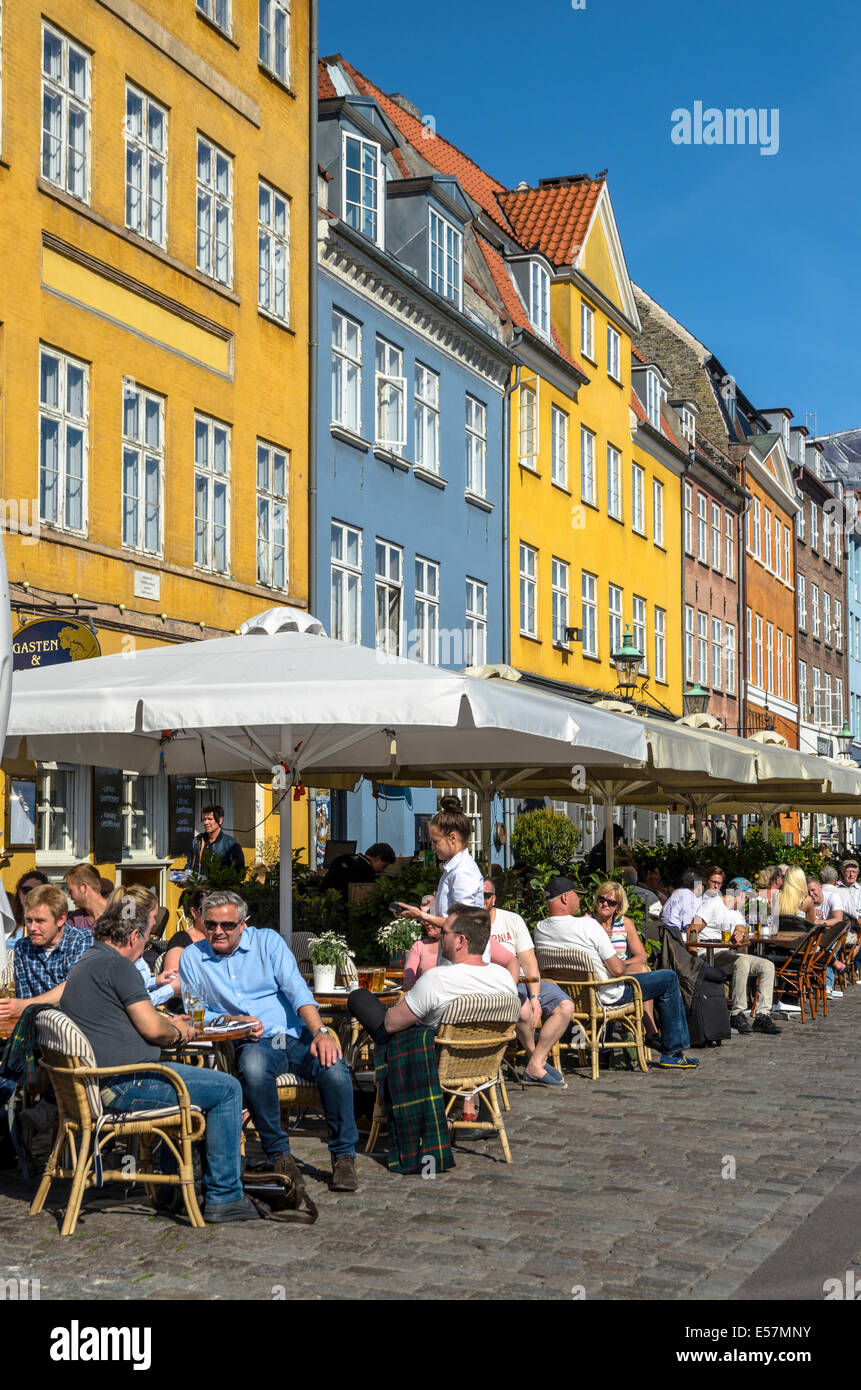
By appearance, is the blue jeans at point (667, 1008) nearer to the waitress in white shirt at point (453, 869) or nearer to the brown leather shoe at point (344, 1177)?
the waitress in white shirt at point (453, 869)

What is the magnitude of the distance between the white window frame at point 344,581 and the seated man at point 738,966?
8.05 m

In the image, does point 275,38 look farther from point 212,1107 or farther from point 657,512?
point 657,512

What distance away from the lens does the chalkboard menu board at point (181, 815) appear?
1873 cm

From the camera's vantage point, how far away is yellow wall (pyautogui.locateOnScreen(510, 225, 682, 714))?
3006cm

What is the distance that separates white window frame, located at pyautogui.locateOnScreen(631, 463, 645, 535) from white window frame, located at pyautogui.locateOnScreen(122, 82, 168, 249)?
1918 cm

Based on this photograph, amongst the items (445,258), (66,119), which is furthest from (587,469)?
(66,119)

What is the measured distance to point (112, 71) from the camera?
17.7 metres

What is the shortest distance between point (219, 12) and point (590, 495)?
15139mm

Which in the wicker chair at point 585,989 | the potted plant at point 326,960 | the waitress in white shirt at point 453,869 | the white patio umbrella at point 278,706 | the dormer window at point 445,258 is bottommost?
the wicker chair at point 585,989

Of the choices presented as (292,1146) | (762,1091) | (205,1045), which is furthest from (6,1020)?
(762,1091)

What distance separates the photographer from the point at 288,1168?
23.9ft

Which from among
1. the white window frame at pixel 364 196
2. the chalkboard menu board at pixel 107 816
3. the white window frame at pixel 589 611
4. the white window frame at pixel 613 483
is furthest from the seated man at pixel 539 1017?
the white window frame at pixel 613 483

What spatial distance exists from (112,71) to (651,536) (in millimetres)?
21995

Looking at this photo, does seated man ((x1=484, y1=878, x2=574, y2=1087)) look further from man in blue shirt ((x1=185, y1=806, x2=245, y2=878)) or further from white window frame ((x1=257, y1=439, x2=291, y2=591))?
white window frame ((x1=257, y1=439, x2=291, y2=591))
